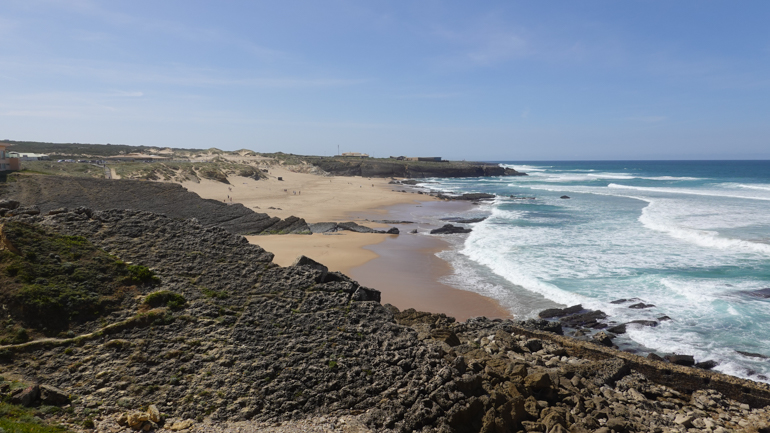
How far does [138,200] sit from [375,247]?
14130mm

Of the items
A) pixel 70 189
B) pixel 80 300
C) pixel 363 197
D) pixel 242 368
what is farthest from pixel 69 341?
pixel 363 197

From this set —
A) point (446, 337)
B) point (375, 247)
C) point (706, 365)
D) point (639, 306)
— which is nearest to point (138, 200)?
point (375, 247)

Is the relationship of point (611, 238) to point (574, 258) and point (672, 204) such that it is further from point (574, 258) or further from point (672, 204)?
point (672, 204)

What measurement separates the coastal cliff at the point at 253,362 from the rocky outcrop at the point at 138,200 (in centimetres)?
1221

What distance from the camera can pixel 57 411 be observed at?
232 inches

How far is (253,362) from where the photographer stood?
717cm

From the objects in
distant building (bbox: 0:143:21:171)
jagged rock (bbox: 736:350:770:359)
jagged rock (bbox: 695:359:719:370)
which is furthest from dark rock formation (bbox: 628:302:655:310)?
distant building (bbox: 0:143:21:171)

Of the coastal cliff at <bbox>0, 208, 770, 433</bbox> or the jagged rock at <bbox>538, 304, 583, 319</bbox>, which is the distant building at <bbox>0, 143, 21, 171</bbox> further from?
the jagged rock at <bbox>538, 304, 583, 319</bbox>

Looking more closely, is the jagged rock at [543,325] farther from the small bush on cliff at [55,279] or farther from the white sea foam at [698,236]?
the white sea foam at [698,236]

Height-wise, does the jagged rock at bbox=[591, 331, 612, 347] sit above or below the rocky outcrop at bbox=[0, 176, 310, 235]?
below

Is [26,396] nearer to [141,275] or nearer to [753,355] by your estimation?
[141,275]

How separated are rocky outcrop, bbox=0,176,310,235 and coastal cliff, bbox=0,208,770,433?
12214 mm

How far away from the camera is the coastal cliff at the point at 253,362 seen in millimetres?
6465

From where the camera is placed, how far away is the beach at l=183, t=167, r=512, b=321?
660 inches
